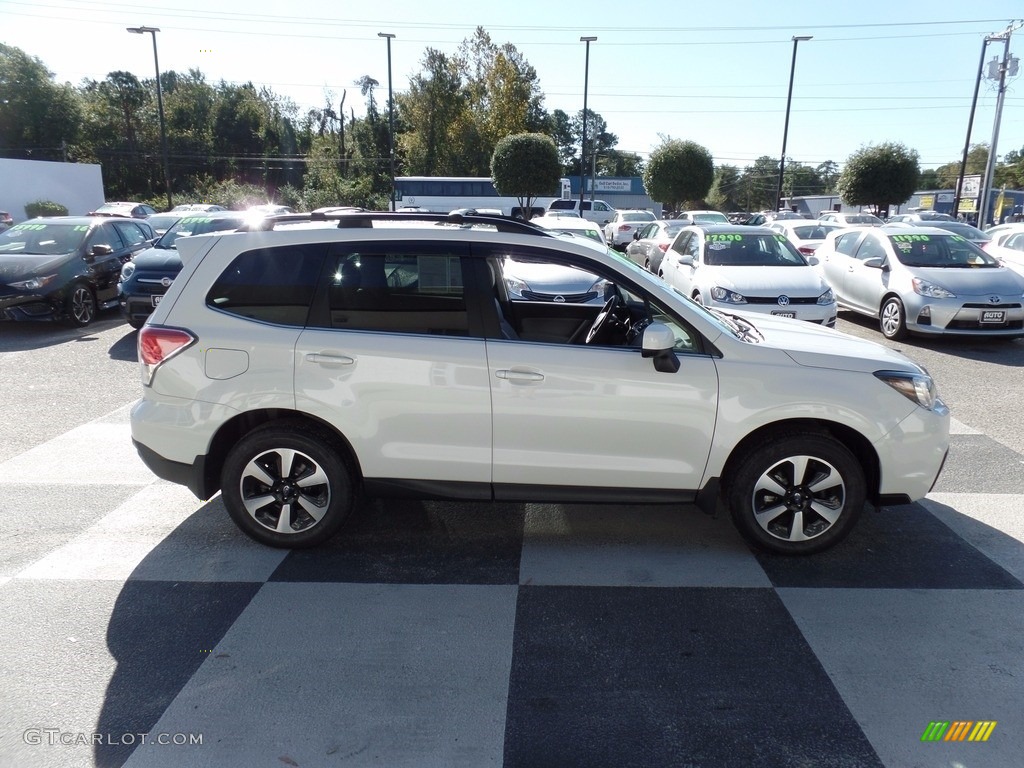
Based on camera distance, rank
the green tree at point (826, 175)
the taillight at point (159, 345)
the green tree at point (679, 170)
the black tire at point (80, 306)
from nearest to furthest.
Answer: the taillight at point (159, 345)
the black tire at point (80, 306)
the green tree at point (679, 170)
the green tree at point (826, 175)

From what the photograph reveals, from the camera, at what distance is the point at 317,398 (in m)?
4.03

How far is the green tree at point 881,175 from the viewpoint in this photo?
96.3ft

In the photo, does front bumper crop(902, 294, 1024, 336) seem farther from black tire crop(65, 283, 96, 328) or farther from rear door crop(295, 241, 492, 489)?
black tire crop(65, 283, 96, 328)

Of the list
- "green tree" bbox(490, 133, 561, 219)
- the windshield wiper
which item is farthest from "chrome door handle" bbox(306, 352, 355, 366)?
"green tree" bbox(490, 133, 561, 219)

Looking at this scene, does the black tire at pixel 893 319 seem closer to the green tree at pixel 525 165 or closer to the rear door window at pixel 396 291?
the rear door window at pixel 396 291

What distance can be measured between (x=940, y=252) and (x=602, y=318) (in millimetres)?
8391

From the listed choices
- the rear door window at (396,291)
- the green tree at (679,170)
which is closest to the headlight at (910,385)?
the rear door window at (396,291)

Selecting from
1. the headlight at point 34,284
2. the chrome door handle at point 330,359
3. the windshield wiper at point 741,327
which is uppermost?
the windshield wiper at point 741,327

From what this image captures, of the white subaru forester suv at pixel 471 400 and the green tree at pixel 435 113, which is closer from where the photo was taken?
the white subaru forester suv at pixel 471 400

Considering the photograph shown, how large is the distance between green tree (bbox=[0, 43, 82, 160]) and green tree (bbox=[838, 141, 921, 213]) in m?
50.2

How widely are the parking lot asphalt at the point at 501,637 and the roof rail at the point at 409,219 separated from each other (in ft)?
5.92

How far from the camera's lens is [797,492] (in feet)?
13.3

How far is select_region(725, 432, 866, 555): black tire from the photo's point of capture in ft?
13.1

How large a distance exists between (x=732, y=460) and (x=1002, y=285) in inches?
322
